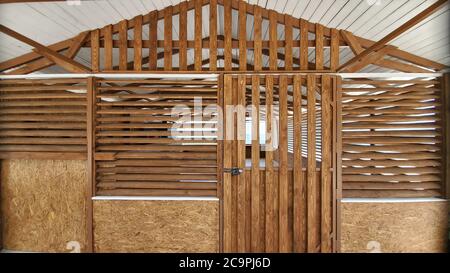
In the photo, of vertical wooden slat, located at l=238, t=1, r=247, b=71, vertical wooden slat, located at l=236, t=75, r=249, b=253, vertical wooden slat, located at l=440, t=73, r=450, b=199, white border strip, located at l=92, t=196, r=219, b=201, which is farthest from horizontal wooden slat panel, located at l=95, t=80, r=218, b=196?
vertical wooden slat, located at l=440, t=73, r=450, b=199

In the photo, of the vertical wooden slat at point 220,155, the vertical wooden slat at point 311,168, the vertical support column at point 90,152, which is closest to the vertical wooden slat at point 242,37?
the vertical wooden slat at point 220,155

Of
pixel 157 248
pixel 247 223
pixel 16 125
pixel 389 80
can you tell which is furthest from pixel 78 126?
pixel 389 80

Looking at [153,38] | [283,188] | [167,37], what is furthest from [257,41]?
[283,188]

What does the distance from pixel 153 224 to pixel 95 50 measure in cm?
214

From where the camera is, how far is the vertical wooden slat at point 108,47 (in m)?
2.34

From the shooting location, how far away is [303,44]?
235 centimetres

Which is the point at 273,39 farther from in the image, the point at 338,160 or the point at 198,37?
the point at 338,160

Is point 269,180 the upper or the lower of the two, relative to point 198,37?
lower

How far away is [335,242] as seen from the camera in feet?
7.60

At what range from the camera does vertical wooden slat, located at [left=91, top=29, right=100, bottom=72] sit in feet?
7.67

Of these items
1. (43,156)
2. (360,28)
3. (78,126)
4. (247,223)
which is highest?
(360,28)
